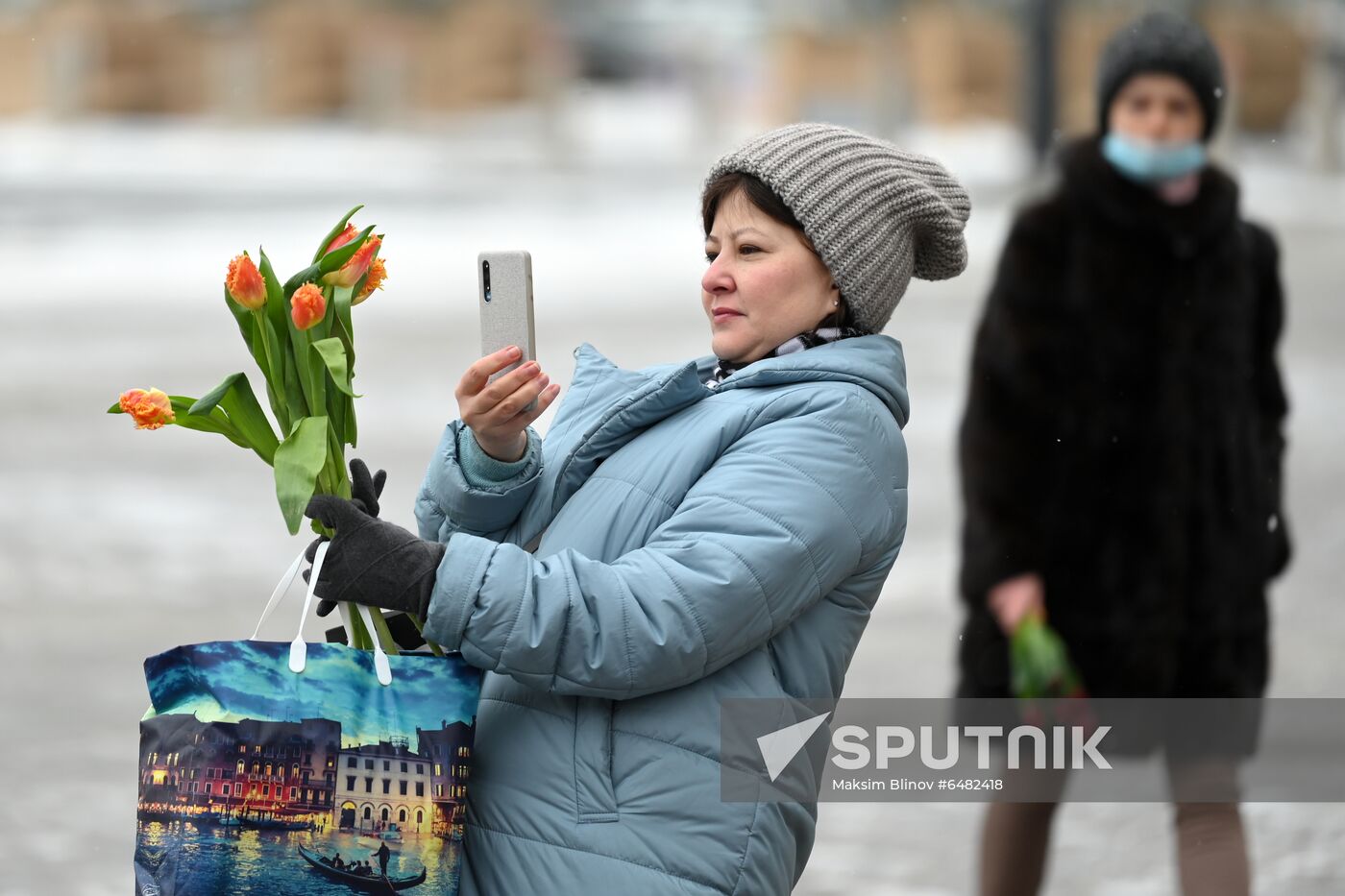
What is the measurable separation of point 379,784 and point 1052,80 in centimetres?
968

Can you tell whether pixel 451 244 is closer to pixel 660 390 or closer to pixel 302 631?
pixel 660 390

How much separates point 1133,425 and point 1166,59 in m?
0.71

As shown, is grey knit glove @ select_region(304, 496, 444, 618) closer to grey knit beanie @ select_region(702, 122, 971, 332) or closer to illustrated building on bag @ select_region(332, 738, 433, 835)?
illustrated building on bag @ select_region(332, 738, 433, 835)

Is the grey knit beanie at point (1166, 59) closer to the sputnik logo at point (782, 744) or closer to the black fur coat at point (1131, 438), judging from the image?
the black fur coat at point (1131, 438)

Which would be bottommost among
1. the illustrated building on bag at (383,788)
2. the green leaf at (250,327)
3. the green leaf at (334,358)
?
the illustrated building on bag at (383,788)

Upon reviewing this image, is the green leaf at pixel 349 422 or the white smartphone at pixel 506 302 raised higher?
the white smartphone at pixel 506 302

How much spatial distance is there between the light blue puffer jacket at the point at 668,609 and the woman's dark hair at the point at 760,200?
0.30 feet

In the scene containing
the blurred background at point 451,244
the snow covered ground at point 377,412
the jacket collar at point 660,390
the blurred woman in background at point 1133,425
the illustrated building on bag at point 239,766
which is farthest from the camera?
the blurred background at point 451,244

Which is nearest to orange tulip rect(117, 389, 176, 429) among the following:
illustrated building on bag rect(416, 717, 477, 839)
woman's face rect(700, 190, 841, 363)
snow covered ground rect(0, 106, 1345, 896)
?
illustrated building on bag rect(416, 717, 477, 839)

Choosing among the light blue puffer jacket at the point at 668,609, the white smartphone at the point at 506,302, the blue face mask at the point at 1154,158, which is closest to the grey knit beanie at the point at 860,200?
the light blue puffer jacket at the point at 668,609

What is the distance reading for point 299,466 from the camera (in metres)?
1.93

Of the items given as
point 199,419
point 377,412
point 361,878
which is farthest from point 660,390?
point 377,412

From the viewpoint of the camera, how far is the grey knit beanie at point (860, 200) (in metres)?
2.08

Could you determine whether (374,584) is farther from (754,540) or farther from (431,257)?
(431,257)
